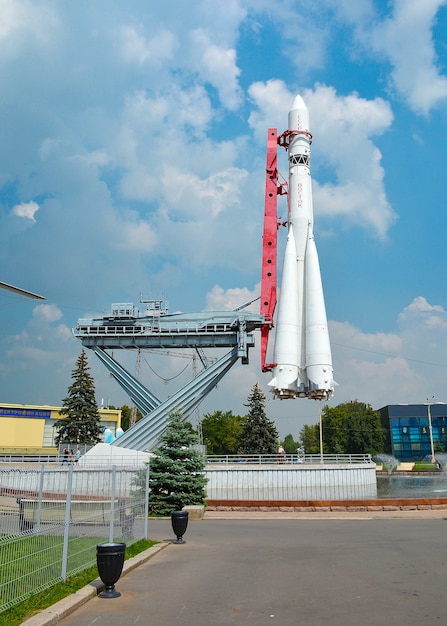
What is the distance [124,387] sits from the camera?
40875mm

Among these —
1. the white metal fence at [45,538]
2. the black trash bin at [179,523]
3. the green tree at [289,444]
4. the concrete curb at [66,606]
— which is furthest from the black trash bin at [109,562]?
the green tree at [289,444]

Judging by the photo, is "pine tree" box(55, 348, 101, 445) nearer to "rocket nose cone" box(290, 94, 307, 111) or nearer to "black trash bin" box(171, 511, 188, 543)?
"rocket nose cone" box(290, 94, 307, 111)

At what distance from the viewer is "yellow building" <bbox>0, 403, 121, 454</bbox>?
60.4 m

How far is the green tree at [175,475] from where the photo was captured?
19688 mm

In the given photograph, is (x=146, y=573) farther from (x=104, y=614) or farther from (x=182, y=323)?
(x=182, y=323)

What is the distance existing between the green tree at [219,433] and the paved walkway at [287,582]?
63.4m

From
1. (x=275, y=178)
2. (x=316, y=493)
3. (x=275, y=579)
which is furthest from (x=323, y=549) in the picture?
(x=275, y=178)

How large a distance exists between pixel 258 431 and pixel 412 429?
139ft

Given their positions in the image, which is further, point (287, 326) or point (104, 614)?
point (287, 326)

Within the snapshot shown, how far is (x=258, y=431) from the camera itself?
55.5 metres

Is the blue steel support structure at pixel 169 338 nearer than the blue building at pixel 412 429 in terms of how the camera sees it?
Yes

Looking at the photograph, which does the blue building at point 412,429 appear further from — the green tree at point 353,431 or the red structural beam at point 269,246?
the red structural beam at point 269,246

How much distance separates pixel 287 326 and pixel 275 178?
534 inches

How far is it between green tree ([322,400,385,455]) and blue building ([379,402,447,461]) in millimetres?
6578
